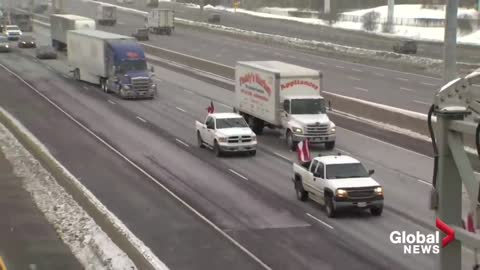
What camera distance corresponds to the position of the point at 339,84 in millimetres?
54469

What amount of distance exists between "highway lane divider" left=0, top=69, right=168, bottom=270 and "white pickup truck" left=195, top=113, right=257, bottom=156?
6.40m

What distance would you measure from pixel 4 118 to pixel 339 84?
24.9 metres

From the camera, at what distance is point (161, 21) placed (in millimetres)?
103125

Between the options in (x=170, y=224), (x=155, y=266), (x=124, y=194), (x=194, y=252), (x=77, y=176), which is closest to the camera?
(x=155, y=266)

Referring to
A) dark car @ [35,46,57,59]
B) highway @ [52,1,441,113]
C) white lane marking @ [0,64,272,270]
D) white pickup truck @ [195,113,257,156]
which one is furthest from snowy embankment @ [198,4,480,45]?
white pickup truck @ [195,113,257,156]

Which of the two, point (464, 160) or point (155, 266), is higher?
point (464, 160)

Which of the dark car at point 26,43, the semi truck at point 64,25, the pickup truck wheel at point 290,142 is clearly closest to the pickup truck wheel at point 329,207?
the pickup truck wheel at point 290,142

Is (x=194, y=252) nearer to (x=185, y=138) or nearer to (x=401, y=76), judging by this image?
(x=185, y=138)

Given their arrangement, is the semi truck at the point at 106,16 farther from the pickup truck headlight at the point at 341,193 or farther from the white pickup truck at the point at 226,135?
the pickup truck headlight at the point at 341,193

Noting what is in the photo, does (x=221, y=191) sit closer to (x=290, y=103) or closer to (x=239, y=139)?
(x=239, y=139)

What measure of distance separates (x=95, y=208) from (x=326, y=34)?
267 ft

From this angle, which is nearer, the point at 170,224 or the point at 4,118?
the point at 170,224

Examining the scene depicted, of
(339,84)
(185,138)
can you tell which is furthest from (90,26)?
(185,138)

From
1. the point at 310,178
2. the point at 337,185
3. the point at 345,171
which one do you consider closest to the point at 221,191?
the point at 310,178
